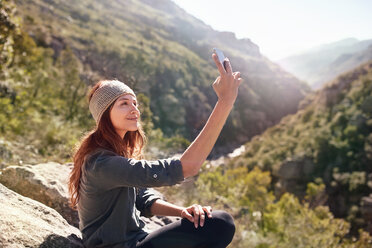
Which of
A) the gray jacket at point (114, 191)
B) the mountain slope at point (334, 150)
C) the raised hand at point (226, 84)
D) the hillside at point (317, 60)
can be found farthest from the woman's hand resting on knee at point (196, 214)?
the hillside at point (317, 60)

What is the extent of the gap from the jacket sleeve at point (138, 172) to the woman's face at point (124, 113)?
A: 0.90 ft

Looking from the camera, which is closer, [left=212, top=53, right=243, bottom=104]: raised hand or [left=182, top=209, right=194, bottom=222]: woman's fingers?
[left=212, top=53, right=243, bottom=104]: raised hand

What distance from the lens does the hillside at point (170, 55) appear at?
3434 cm

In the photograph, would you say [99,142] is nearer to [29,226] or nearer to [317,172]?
[29,226]

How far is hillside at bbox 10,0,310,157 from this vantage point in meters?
34.3

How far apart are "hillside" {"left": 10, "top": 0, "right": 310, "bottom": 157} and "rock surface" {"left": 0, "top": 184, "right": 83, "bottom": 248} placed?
1782 cm

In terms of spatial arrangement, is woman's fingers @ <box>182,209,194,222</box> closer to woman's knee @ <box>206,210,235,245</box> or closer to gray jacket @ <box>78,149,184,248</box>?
woman's knee @ <box>206,210,235,245</box>

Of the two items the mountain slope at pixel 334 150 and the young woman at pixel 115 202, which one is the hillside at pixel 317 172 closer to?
the mountain slope at pixel 334 150

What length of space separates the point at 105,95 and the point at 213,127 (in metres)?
0.70

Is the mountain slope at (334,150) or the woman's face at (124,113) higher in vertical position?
the woman's face at (124,113)

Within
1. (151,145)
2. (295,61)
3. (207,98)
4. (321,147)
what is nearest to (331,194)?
(321,147)

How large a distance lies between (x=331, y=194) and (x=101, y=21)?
4598 centimetres

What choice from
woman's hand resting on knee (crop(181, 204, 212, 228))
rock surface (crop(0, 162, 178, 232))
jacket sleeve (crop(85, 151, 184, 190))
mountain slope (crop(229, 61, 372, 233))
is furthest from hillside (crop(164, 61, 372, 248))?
jacket sleeve (crop(85, 151, 184, 190))

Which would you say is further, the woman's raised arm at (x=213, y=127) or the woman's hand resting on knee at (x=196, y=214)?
the woman's hand resting on knee at (x=196, y=214)
